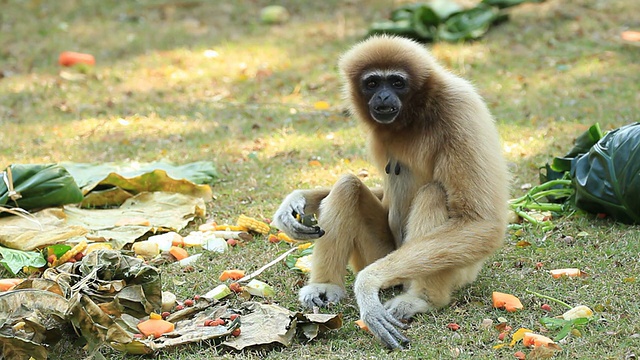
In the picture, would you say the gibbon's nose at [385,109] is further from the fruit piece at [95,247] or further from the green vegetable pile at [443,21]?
the green vegetable pile at [443,21]

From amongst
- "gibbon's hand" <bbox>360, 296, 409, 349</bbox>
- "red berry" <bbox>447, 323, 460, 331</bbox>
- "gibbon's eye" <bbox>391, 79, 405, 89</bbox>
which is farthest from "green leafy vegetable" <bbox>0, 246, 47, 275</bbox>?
"red berry" <bbox>447, 323, 460, 331</bbox>

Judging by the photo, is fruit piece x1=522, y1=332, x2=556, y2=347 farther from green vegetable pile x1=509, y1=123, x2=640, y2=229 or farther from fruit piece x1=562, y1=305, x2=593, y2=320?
green vegetable pile x1=509, y1=123, x2=640, y2=229

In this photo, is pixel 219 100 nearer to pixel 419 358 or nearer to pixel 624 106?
pixel 624 106

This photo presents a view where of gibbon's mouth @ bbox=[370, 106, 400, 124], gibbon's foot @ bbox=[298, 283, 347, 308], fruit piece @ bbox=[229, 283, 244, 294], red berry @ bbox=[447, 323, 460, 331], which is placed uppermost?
gibbon's mouth @ bbox=[370, 106, 400, 124]

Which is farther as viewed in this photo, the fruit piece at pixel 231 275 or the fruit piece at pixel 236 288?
the fruit piece at pixel 231 275

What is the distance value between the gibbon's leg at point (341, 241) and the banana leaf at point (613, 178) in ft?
6.23

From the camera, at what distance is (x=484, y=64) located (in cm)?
1193

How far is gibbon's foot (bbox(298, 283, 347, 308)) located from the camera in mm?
5348

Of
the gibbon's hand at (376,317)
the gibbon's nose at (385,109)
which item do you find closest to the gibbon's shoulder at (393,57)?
the gibbon's nose at (385,109)

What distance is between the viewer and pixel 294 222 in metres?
5.48

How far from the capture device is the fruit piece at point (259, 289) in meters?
5.55

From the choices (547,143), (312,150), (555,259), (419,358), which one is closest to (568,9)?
(547,143)

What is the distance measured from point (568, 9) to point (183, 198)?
28.5 feet

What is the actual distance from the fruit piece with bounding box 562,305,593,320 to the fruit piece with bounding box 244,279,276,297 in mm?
1986
